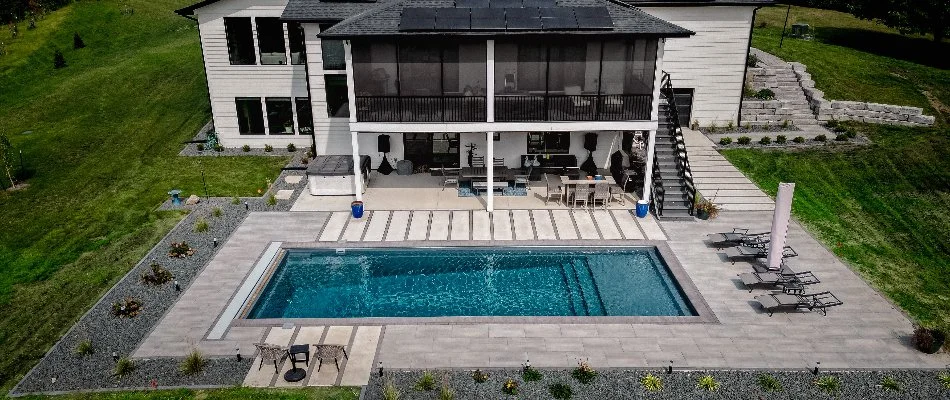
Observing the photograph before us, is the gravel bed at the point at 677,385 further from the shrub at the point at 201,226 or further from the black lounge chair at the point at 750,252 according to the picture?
the shrub at the point at 201,226

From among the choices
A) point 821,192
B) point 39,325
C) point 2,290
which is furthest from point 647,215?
point 2,290

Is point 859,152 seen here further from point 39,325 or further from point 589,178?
point 39,325

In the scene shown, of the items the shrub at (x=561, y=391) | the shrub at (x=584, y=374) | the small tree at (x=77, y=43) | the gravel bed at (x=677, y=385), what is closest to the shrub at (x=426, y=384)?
the gravel bed at (x=677, y=385)

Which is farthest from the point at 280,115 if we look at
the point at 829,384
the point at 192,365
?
the point at 829,384

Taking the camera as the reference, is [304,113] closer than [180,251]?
No

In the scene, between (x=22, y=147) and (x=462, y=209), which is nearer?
(x=462, y=209)

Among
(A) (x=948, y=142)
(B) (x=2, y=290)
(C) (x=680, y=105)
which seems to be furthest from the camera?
(C) (x=680, y=105)

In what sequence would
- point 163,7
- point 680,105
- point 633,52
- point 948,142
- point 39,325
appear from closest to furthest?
1. point 39,325
2. point 633,52
3. point 948,142
4. point 680,105
5. point 163,7

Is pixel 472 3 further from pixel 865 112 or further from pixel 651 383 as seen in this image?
pixel 865 112
